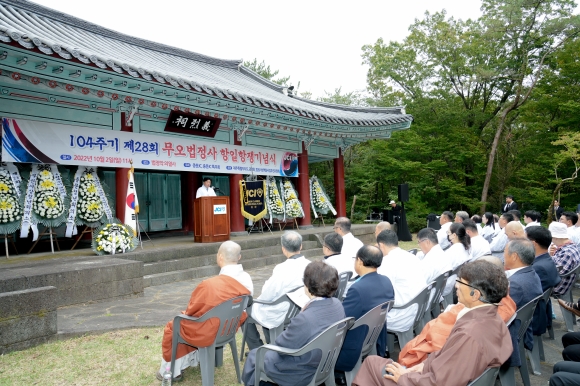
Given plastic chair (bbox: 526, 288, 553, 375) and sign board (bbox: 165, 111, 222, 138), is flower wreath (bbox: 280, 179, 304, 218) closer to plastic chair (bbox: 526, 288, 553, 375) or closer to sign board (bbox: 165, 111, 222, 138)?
Result: sign board (bbox: 165, 111, 222, 138)

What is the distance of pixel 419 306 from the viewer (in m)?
3.56

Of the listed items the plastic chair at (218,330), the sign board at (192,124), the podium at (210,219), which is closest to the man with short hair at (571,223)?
the plastic chair at (218,330)

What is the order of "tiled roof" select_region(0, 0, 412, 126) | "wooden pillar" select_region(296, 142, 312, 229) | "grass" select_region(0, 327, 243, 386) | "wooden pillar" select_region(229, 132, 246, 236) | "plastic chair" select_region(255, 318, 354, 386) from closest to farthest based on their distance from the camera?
"plastic chair" select_region(255, 318, 354, 386), "grass" select_region(0, 327, 243, 386), "tiled roof" select_region(0, 0, 412, 126), "wooden pillar" select_region(229, 132, 246, 236), "wooden pillar" select_region(296, 142, 312, 229)

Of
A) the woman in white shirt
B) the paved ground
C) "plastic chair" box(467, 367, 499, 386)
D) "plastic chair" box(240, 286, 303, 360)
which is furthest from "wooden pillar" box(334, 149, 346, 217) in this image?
"plastic chair" box(467, 367, 499, 386)

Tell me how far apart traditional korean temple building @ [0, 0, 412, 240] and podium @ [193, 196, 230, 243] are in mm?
1231

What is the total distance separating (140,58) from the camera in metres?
11.1

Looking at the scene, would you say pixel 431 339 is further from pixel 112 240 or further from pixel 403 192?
pixel 403 192

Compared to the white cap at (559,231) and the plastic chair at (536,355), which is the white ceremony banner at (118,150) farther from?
the plastic chair at (536,355)

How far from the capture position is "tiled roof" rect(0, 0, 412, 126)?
6316 millimetres

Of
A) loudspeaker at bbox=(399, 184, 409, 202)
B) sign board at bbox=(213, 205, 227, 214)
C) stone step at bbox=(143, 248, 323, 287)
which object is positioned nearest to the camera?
stone step at bbox=(143, 248, 323, 287)

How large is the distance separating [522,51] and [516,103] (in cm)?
217

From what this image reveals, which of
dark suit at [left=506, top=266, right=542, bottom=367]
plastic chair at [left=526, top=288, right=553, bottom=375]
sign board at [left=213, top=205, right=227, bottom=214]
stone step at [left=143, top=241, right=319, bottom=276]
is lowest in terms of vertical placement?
plastic chair at [left=526, top=288, right=553, bottom=375]

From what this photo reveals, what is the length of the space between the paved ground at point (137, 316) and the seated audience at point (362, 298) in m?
1.54

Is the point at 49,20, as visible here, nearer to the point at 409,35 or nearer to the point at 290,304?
the point at 290,304
